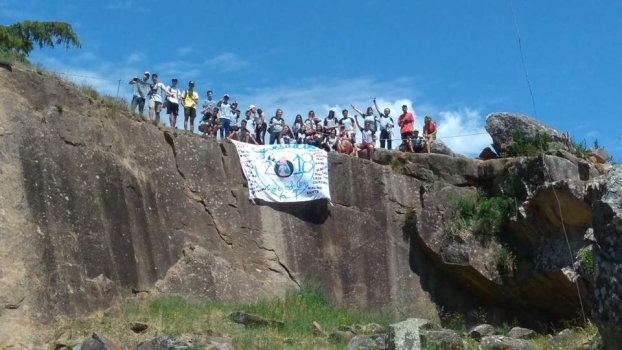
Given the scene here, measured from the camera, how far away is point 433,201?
22.5 meters

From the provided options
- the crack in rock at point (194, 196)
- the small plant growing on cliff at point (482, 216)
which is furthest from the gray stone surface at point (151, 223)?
the small plant growing on cliff at point (482, 216)

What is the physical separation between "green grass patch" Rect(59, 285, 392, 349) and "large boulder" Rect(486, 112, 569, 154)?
6429 mm

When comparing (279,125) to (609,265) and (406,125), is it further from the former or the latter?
(609,265)

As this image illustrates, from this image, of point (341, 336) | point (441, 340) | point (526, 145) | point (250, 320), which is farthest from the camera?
point (526, 145)

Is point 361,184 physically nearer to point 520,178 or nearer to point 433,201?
point 433,201

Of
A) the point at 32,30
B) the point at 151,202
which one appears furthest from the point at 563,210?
the point at 32,30

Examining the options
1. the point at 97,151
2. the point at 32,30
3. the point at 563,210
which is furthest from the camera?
the point at 32,30

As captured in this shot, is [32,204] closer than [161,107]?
Yes

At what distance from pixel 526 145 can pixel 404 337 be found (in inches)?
429

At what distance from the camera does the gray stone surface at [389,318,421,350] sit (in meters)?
13.3

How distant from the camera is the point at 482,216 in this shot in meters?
22.1

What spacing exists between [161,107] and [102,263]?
4855 mm

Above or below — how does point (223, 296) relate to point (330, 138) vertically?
below

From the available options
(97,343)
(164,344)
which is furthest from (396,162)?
(97,343)
